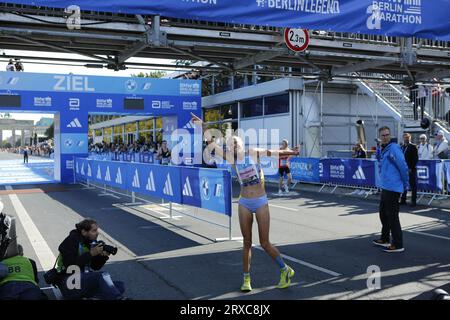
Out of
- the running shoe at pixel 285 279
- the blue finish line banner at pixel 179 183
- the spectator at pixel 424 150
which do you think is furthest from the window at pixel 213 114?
the running shoe at pixel 285 279

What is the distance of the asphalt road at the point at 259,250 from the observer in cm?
593

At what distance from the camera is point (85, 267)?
5.27 meters

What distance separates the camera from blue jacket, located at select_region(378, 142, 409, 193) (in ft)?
26.1

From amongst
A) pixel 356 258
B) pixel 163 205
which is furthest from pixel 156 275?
pixel 163 205

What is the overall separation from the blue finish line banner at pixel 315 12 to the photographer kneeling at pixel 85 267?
10.4 ft

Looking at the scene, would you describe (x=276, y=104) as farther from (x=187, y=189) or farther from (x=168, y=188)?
(x=187, y=189)

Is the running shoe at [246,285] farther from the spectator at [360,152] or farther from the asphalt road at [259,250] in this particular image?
the spectator at [360,152]

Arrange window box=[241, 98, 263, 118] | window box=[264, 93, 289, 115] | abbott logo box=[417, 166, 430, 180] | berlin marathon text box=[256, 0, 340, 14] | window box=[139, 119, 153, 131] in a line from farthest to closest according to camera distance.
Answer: window box=[139, 119, 153, 131] < window box=[241, 98, 263, 118] < window box=[264, 93, 289, 115] < abbott logo box=[417, 166, 430, 180] < berlin marathon text box=[256, 0, 340, 14]

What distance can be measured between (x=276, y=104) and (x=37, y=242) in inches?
739

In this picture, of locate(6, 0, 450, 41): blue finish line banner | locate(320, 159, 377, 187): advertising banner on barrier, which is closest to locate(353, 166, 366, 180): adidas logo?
locate(320, 159, 377, 187): advertising banner on barrier

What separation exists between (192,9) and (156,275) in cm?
382

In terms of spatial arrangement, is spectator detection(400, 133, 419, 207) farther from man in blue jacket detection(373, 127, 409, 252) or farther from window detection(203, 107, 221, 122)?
window detection(203, 107, 221, 122)

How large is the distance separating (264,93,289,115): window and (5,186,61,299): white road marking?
15.0m

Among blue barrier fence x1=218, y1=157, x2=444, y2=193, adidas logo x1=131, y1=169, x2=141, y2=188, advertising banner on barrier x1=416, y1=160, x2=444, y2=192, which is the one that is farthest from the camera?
blue barrier fence x1=218, y1=157, x2=444, y2=193
